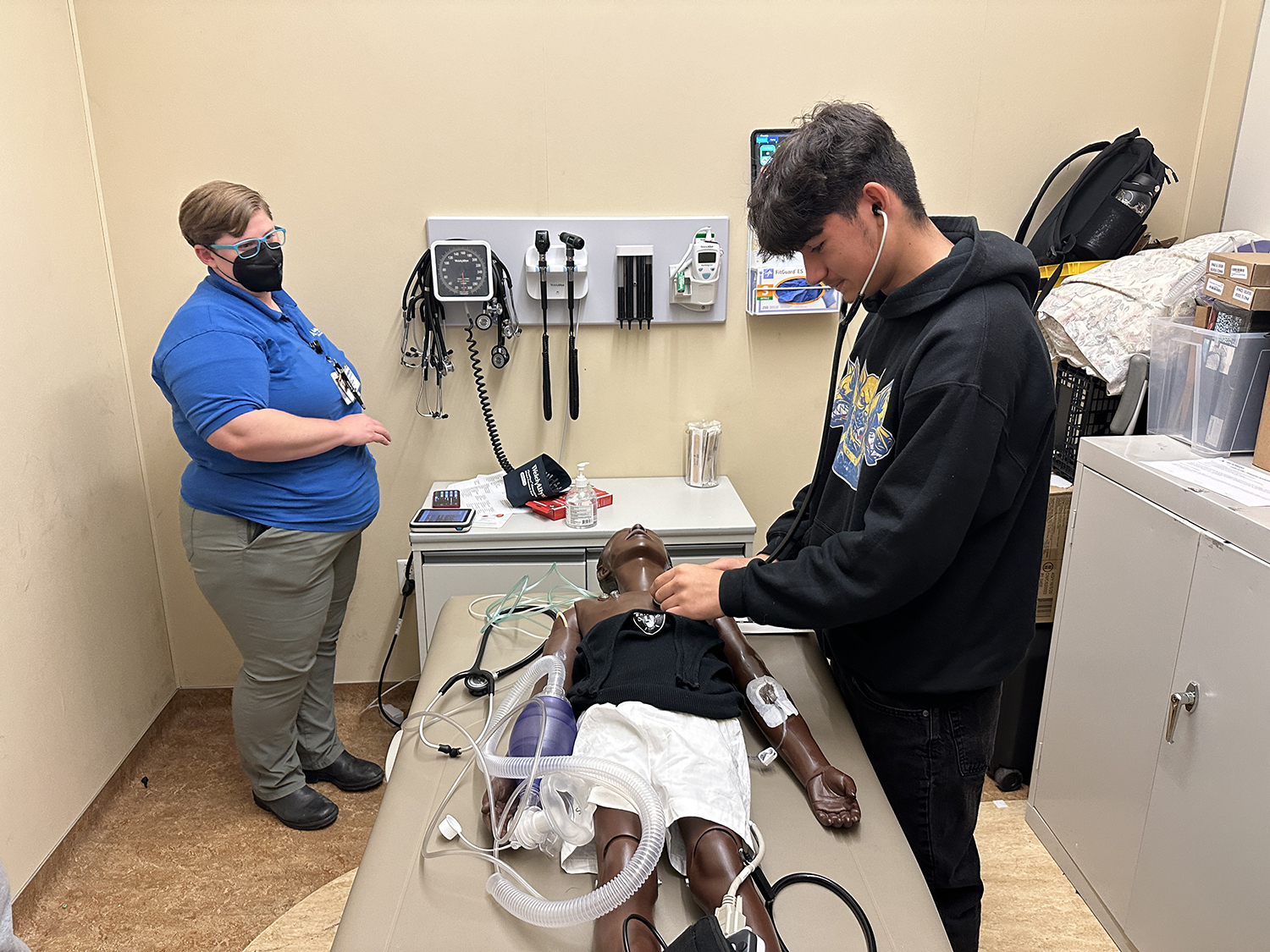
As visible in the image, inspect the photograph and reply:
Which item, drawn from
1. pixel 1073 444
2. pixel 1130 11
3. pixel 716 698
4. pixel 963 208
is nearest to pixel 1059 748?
pixel 1073 444

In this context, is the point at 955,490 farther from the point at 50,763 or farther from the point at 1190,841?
the point at 50,763

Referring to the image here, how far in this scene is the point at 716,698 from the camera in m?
1.23

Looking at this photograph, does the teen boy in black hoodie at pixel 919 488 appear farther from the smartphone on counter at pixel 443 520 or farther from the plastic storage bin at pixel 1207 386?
the smartphone on counter at pixel 443 520

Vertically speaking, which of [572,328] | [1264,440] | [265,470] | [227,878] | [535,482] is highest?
[572,328]

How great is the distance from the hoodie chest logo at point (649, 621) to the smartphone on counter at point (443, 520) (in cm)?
99

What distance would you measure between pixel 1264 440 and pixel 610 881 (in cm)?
155

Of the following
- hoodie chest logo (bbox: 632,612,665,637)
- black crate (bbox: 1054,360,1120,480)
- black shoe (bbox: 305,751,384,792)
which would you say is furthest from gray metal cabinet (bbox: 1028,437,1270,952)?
black shoe (bbox: 305,751,384,792)

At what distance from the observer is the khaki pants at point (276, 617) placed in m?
1.99

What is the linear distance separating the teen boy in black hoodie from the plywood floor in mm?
771

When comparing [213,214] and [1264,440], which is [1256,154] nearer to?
[1264,440]

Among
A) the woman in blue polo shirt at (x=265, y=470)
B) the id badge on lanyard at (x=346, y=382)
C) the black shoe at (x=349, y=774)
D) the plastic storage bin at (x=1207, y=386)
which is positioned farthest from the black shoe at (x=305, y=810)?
the plastic storage bin at (x=1207, y=386)

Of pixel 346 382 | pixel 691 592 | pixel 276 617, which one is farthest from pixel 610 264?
pixel 691 592

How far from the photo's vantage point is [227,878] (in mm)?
2051

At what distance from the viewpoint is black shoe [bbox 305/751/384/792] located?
2.36 m
